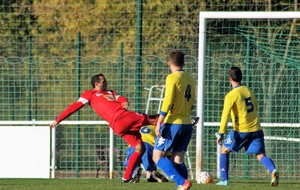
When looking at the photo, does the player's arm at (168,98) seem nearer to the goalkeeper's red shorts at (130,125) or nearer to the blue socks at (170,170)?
the blue socks at (170,170)

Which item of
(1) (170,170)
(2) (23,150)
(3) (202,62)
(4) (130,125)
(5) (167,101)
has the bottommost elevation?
(2) (23,150)

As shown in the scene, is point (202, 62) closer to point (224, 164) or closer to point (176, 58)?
point (224, 164)

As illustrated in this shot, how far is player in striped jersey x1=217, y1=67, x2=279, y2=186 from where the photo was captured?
13.7 meters

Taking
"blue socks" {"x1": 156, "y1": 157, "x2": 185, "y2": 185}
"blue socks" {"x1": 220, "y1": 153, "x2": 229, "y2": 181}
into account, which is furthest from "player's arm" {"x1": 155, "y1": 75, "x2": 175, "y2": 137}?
"blue socks" {"x1": 220, "y1": 153, "x2": 229, "y2": 181}

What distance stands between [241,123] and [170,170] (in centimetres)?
260

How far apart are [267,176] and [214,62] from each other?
235cm

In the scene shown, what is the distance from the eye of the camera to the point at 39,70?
61.6 ft

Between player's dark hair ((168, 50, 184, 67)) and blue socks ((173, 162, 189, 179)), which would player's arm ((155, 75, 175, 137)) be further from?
blue socks ((173, 162, 189, 179))

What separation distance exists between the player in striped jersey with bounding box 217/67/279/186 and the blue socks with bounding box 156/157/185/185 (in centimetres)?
209

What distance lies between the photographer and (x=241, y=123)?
45.4ft

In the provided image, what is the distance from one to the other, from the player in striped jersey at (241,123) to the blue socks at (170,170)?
6.87 ft

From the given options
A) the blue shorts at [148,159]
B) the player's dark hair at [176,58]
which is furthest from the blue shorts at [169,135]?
the blue shorts at [148,159]

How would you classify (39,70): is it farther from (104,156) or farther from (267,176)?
(267,176)

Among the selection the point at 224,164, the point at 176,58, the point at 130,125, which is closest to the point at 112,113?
the point at 130,125
